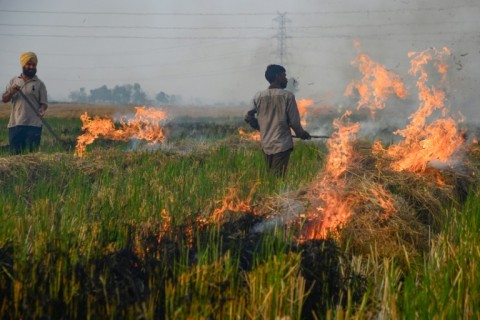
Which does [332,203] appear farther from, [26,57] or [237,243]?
[26,57]

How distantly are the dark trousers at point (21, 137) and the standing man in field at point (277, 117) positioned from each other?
3.77 meters

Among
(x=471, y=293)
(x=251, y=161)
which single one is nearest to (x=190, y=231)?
(x=471, y=293)

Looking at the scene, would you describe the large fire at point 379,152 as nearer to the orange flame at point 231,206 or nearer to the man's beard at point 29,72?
the orange flame at point 231,206

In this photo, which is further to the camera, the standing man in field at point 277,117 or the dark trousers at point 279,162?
the dark trousers at point 279,162

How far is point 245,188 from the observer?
616cm

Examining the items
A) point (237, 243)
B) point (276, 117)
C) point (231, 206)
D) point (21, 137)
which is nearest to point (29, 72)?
point (21, 137)

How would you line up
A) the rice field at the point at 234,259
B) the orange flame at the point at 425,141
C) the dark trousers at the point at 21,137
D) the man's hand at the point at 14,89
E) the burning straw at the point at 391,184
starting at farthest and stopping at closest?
the dark trousers at the point at 21,137 → the man's hand at the point at 14,89 → the orange flame at the point at 425,141 → the burning straw at the point at 391,184 → the rice field at the point at 234,259

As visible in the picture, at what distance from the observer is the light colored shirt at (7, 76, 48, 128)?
8766 millimetres

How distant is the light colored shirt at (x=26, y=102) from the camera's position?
8766 millimetres

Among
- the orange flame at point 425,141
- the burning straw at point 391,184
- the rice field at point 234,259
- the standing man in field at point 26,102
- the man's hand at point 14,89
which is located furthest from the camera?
the standing man in field at point 26,102

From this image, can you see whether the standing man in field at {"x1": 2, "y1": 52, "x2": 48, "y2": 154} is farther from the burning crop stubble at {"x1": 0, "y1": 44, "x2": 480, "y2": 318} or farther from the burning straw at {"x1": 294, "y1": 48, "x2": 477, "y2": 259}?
the burning straw at {"x1": 294, "y1": 48, "x2": 477, "y2": 259}

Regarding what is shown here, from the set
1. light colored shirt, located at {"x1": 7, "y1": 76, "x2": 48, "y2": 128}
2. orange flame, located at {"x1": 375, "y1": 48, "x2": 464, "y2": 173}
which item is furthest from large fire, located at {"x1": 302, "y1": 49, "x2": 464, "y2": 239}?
light colored shirt, located at {"x1": 7, "y1": 76, "x2": 48, "y2": 128}

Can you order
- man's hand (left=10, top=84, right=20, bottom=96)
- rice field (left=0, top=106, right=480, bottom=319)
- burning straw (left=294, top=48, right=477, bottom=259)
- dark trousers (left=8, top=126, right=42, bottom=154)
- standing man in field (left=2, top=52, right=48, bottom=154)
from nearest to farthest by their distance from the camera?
rice field (left=0, top=106, right=480, bottom=319) → burning straw (left=294, top=48, right=477, bottom=259) → man's hand (left=10, top=84, right=20, bottom=96) → standing man in field (left=2, top=52, right=48, bottom=154) → dark trousers (left=8, top=126, right=42, bottom=154)

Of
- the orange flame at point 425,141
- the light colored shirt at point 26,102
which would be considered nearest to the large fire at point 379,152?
the orange flame at point 425,141
